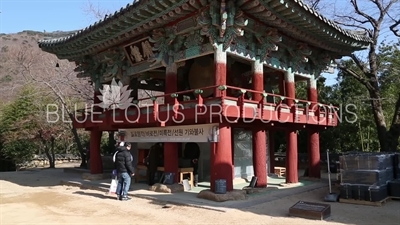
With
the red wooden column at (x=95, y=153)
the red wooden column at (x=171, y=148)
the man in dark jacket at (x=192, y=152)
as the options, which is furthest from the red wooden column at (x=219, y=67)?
the red wooden column at (x=95, y=153)

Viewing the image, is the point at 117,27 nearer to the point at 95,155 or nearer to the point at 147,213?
the point at 95,155

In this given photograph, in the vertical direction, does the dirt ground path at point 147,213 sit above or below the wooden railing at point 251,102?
below

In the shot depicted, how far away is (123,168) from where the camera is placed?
1031 cm

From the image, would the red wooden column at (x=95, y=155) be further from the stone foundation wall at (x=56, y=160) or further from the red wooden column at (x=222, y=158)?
the stone foundation wall at (x=56, y=160)

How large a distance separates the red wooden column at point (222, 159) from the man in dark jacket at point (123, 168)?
259 cm

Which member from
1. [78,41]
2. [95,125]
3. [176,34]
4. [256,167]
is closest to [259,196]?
[256,167]

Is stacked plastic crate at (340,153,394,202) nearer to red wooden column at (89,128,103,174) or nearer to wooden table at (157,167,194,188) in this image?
wooden table at (157,167,194,188)

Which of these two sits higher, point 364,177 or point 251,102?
point 251,102

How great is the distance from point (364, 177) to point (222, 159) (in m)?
4.12

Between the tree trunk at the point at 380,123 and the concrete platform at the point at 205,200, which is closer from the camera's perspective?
the concrete platform at the point at 205,200

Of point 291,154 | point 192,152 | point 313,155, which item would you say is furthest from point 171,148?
point 313,155

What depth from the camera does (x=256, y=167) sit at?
448 inches

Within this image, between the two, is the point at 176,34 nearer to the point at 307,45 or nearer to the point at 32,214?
the point at 307,45

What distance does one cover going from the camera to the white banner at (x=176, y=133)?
404 inches
